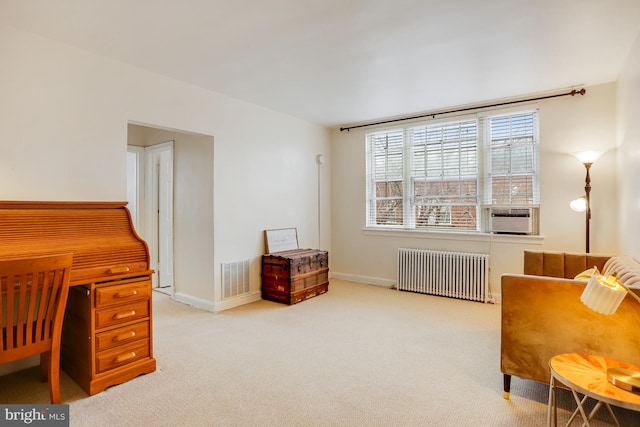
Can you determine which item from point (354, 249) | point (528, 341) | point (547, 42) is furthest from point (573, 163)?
point (354, 249)

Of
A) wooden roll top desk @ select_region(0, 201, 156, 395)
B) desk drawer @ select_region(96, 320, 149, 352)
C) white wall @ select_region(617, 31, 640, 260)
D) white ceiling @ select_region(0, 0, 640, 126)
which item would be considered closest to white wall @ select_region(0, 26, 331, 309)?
white ceiling @ select_region(0, 0, 640, 126)

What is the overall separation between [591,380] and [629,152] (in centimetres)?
247

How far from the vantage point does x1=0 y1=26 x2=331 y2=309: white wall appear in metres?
2.52

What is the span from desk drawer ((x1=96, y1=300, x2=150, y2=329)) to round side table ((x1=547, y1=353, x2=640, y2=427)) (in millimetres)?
2595

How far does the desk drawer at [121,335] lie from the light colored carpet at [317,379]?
290 millimetres

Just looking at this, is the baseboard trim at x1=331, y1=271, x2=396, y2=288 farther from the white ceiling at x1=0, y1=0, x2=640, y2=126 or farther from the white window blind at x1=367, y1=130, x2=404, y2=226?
the white ceiling at x1=0, y1=0, x2=640, y2=126

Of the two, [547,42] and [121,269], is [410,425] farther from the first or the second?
[547,42]

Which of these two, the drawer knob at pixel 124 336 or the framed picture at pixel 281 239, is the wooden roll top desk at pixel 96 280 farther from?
the framed picture at pixel 281 239

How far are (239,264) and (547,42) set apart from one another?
3.83 metres

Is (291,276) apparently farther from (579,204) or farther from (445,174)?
(579,204)

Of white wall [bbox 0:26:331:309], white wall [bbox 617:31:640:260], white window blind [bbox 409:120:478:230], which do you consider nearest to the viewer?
white wall [bbox 0:26:331:309]

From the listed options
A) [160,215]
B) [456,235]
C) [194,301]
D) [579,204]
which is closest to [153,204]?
[160,215]

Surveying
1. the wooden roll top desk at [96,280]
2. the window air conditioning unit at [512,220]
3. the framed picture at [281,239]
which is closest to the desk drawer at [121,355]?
the wooden roll top desk at [96,280]

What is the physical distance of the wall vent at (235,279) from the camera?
4.08m
